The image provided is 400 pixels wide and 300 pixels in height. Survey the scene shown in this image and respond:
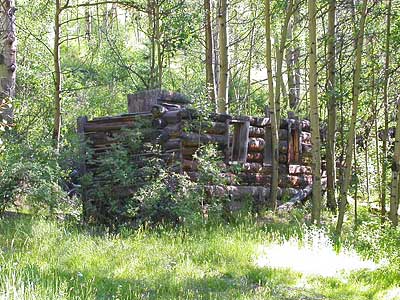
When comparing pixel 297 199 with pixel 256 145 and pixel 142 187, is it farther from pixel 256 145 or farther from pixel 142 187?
pixel 142 187

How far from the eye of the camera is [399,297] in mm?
6148

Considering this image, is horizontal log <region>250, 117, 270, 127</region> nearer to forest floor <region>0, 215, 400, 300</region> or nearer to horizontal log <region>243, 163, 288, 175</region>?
horizontal log <region>243, 163, 288, 175</region>

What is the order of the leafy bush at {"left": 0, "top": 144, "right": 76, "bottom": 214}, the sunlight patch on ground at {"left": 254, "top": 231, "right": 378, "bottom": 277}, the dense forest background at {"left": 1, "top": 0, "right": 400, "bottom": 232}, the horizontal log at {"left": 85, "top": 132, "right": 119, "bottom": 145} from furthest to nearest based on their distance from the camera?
the horizontal log at {"left": 85, "top": 132, "right": 119, "bottom": 145} < the dense forest background at {"left": 1, "top": 0, "right": 400, "bottom": 232} < the leafy bush at {"left": 0, "top": 144, "right": 76, "bottom": 214} < the sunlight patch on ground at {"left": 254, "top": 231, "right": 378, "bottom": 277}

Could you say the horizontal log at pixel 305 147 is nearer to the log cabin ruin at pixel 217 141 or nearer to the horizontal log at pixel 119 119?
the log cabin ruin at pixel 217 141

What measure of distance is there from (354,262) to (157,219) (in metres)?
3.48

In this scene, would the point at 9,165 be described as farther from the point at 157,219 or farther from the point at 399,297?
the point at 399,297

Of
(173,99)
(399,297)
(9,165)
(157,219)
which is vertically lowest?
(399,297)

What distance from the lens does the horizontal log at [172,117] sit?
416 inches

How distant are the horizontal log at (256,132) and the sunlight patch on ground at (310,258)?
4.55 metres

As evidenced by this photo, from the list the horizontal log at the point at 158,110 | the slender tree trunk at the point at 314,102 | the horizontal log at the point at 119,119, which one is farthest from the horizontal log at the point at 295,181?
the horizontal log at the point at 119,119

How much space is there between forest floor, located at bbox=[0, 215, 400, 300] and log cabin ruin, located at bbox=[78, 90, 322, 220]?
2324mm

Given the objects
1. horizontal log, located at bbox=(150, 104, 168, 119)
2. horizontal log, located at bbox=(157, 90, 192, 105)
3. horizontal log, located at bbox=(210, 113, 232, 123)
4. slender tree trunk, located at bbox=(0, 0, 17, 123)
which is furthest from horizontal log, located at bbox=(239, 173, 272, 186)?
slender tree trunk, located at bbox=(0, 0, 17, 123)

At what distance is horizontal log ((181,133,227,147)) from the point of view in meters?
10.6

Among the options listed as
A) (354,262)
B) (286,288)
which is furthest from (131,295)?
(354,262)
